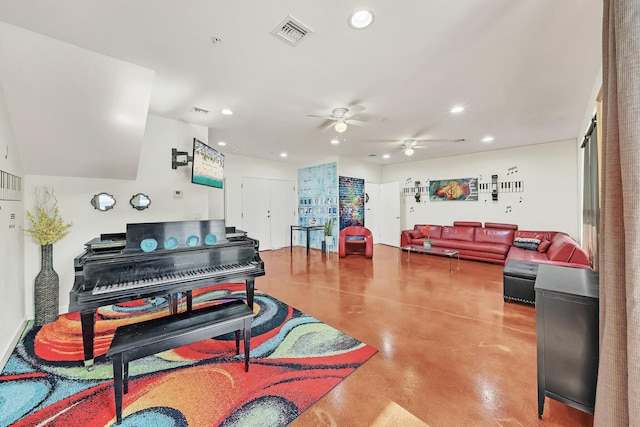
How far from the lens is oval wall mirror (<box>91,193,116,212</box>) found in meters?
3.33

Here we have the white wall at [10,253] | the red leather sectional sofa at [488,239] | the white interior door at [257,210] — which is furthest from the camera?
the white interior door at [257,210]

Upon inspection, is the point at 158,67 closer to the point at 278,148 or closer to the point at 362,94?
the point at 362,94

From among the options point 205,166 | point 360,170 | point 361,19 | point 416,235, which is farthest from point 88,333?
point 360,170

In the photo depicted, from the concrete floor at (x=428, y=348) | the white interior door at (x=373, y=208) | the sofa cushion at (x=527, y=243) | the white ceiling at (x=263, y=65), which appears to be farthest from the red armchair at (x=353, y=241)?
the white ceiling at (x=263, y=65)

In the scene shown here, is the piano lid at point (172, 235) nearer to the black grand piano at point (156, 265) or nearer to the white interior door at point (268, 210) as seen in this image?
the black grand piano at point (156, 265)

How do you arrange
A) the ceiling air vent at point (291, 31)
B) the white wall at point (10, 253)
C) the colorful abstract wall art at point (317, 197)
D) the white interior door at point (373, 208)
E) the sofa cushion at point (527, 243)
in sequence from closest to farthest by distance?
the ceiling air vent at point (291, 31) → the white wall at point (10, 253) → the sofa cushion at point (527, 243) → the colorful abstract wall art at point (317, 197) → the white interior door at point (373, 208)

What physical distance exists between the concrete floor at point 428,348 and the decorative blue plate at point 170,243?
1.66 m

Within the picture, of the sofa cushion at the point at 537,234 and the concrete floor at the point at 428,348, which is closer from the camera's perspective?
the concrete floor at the point at 428,348

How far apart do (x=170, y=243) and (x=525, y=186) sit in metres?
7.28

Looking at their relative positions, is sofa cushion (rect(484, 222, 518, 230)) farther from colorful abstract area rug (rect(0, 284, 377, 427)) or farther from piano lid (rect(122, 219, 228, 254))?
piano lid (rect(122, 219, 228, 254))

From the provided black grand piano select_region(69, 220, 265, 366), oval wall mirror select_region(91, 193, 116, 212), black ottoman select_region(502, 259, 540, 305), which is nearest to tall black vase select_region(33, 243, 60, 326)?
oval wall mirror select_region(91, 193, 116, 212)

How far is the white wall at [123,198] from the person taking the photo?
9.75 ft

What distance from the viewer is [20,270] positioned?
2.71 metres

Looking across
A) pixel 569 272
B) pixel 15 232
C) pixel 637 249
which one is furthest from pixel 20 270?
pixel 569 272
